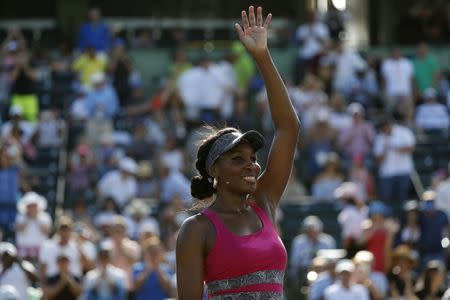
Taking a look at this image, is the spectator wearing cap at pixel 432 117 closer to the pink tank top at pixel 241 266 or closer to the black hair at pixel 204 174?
the black hair at pixel 204 174

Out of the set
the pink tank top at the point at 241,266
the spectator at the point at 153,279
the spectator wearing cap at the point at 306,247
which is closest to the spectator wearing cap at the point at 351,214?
the spectator wearing cap at the point at 306,247

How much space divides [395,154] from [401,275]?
436 cm

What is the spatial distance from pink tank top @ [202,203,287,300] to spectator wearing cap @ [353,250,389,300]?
8.06 meters

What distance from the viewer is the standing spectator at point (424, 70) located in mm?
22031

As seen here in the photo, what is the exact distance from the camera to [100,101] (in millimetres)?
19406

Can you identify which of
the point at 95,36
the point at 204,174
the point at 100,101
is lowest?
the point at 100,101

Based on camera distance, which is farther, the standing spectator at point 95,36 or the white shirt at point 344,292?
the standing spectator at point 95,36

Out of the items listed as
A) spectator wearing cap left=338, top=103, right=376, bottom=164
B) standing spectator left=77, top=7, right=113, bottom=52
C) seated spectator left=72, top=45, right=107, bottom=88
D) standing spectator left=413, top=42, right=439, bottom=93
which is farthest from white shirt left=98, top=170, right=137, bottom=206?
standing spectator left=413, top=42, right=439, bottom=93

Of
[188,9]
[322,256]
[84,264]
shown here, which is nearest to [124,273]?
[84,264]

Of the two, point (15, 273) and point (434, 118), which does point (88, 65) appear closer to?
point (434, 118)

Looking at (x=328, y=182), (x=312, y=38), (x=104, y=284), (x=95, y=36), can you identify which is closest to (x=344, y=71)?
(x=312, y=38)

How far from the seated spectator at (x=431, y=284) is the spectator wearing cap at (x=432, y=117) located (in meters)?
6.74

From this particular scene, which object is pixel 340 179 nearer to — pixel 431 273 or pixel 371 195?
pixel 371 195

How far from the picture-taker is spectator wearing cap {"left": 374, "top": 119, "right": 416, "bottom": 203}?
1820 centimetres
